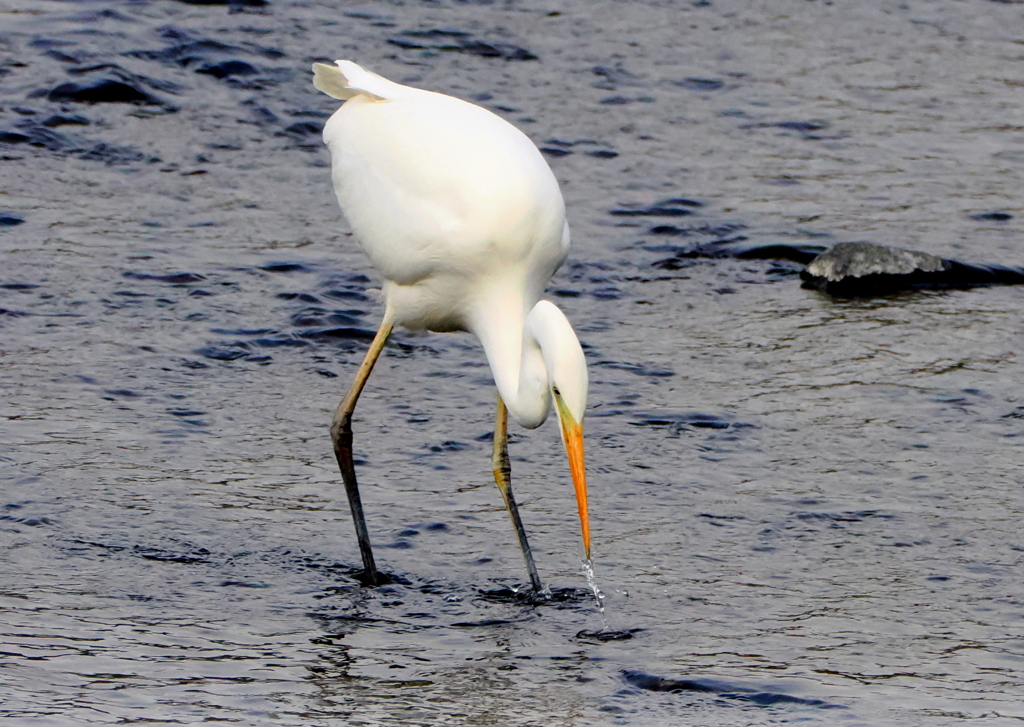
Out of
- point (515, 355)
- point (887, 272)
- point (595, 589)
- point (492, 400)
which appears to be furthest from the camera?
point (887, 272)

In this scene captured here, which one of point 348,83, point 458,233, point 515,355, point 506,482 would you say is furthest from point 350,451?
point 348,83

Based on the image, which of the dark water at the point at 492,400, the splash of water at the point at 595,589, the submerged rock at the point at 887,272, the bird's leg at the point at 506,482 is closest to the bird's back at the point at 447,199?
the bird's leg at the point at 506,482

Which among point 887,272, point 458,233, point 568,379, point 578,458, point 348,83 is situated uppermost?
point 348,83

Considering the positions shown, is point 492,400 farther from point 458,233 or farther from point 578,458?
point 578,458

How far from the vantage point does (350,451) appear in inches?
212

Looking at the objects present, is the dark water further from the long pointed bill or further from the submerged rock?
the long pointed bill

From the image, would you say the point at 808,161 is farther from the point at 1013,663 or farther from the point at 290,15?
the point at 1013,663

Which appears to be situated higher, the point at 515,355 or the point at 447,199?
the point at 447,199

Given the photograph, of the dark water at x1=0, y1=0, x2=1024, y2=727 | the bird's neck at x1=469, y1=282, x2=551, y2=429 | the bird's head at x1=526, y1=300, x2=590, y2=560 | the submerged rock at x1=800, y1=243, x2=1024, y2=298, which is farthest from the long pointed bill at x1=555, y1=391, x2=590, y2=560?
the submerged rock at x1=800, y1=243, x2=1024, y2=298

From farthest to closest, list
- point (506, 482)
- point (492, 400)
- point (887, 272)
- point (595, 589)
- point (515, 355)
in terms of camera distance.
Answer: point (887, 272) < point (492, 400) < point (506, 482) < point (515, 355) < point (595, 589)

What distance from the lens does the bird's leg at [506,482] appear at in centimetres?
489

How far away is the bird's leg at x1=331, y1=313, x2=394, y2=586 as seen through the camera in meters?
4.93

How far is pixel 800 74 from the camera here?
11219 millimetres

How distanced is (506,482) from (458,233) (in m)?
0.88
